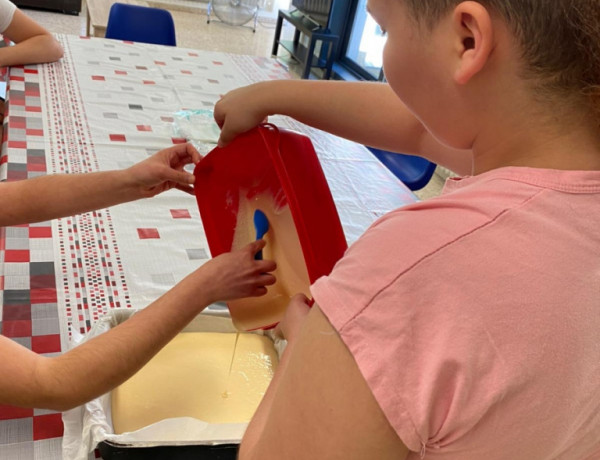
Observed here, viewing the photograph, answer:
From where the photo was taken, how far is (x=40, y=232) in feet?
3.13

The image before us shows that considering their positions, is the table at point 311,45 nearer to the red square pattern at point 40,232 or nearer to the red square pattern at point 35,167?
the red square pattern at point 35,167

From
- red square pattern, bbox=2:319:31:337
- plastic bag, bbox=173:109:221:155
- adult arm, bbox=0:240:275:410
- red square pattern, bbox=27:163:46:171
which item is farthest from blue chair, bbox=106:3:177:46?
adult arm, bbox=0:240:275:410

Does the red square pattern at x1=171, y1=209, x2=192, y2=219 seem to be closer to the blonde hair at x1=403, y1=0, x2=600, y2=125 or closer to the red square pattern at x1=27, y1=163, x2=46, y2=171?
the red square pattern at x1=27, y1=163, x2=46, y2=171

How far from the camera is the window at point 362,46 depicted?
3967 mm

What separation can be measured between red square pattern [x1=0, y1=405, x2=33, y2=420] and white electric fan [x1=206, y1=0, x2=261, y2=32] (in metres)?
5.61

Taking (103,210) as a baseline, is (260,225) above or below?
above

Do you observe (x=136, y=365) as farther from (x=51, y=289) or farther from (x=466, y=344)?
(x=466, y=344)

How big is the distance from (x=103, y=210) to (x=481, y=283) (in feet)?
2.92

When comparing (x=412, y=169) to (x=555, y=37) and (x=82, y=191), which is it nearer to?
(x=82, y=191)

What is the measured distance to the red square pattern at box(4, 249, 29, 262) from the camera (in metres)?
0.88

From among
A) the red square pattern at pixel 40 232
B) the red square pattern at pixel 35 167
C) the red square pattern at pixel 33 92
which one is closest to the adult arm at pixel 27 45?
the red square pattern at pixel 33 92

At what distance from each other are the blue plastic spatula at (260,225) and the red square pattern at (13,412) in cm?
34

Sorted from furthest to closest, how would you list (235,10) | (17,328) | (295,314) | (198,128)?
(235,10) → (198,128) → (17,328) → (295,314)

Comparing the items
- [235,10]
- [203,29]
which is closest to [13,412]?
[203,29]
